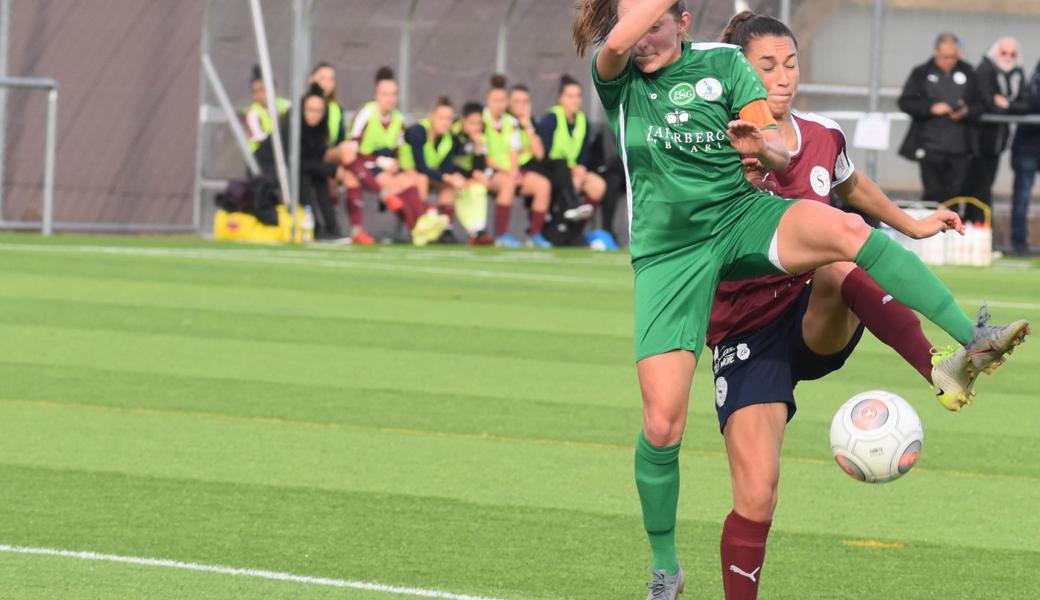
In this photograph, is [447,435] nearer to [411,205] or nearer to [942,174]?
[942,174]

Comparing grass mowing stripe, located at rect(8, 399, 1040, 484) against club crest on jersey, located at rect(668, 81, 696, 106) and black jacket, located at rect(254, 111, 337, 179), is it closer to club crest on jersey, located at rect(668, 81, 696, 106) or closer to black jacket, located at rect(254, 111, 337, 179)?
club crest on jersey, located at rect(668, 81, 696, 106)

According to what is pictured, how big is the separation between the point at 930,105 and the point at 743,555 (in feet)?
53.7

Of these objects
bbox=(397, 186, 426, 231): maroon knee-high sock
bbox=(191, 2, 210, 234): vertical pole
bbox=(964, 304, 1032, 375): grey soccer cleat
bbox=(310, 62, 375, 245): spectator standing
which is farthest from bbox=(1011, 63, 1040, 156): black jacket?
bbox=(964, 304, 1032, 375): grey soccer cleat

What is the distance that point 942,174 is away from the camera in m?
21.5

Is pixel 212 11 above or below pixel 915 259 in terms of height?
above

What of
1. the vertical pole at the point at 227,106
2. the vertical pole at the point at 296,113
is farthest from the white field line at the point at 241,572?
the vertical pole at the point at 227,106

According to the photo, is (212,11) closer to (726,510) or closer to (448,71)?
(448,71)

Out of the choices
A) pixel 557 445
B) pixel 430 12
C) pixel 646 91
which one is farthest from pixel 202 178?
pixel 646 91

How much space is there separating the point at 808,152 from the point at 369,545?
1.94 meters

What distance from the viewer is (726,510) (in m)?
7.33

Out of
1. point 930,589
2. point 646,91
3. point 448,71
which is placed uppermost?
point 448,71

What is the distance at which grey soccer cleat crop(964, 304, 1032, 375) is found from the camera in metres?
4.96

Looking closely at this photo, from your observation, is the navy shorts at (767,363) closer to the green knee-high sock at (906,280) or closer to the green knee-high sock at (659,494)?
the green knee-high sock at (659,494)

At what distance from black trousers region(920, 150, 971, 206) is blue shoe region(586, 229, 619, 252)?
383 centimetres
